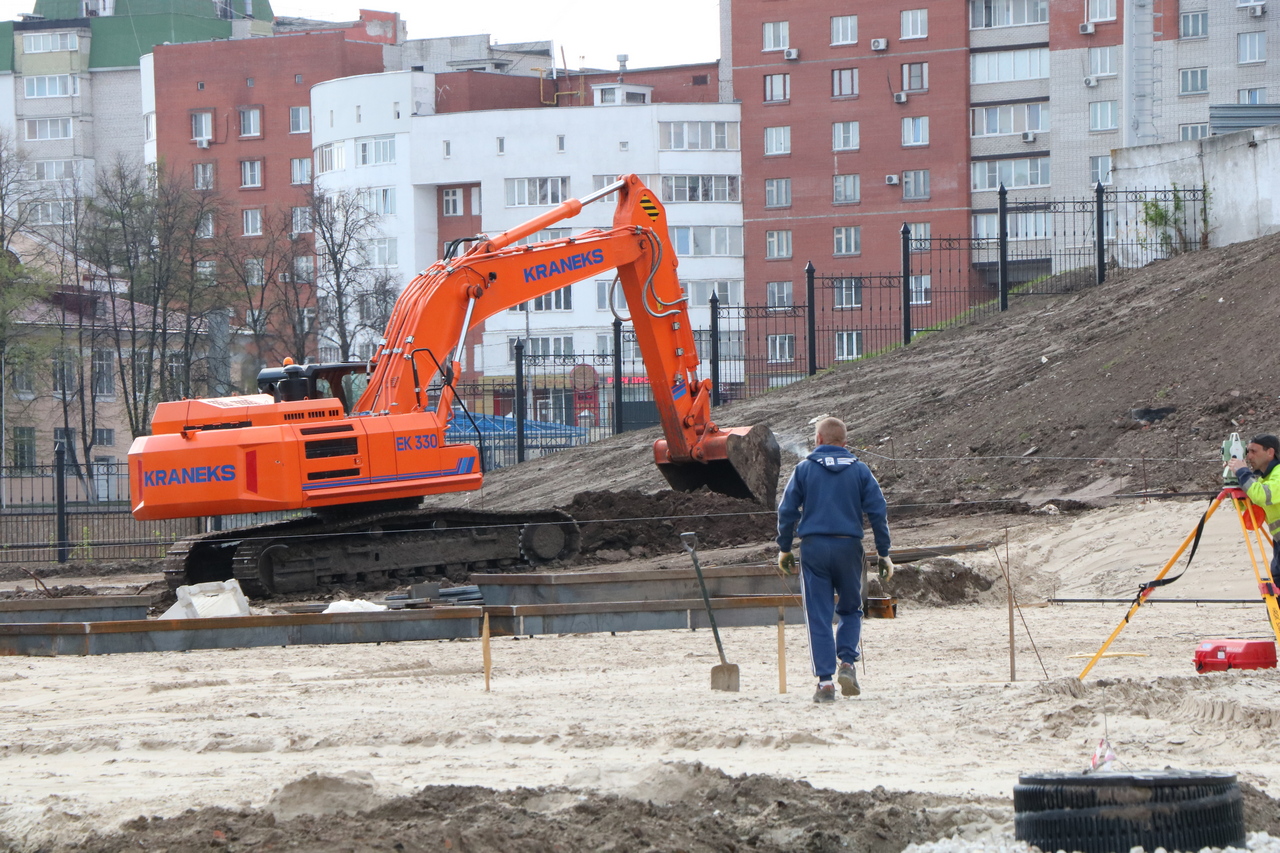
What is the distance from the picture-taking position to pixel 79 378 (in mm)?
46312

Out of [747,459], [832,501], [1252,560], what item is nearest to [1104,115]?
[747,459]

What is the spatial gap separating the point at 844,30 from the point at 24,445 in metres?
37.8

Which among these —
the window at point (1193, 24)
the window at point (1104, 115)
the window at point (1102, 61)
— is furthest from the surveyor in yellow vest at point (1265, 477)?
the window at point (1193, 24)

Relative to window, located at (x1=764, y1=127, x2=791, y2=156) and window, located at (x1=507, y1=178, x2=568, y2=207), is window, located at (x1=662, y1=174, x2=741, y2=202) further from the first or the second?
window, located at (x1=507, y1=178, x2=568, y2=207)

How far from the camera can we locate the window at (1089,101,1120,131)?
61969 mm

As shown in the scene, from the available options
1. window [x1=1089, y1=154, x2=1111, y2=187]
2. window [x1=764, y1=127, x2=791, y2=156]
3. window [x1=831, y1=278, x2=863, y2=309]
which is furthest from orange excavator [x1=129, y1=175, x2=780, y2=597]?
window [x1=764, y1=127, x2=791, y2=156]

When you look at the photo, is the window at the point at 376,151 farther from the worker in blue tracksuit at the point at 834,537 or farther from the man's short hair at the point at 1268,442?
the man's short hair at the point at 1268,442

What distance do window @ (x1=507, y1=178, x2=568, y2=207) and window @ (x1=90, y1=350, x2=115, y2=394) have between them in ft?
74.5

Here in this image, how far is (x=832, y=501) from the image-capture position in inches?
339

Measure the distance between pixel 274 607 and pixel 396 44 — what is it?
6810 cm

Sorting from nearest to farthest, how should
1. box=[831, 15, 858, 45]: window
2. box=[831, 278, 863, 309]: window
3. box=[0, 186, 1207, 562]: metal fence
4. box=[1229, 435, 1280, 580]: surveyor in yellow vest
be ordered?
box=[1229, 435, 1280, 580]: surveyor in yellow vest, box=[0, 186, 1207, 562]: metal fence, box=[831, 278, 863, 309]: window, box=[831, 15, 858, 45]: window

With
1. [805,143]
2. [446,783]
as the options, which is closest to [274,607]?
[446,783]

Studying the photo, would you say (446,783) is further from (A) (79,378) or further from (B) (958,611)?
(A) (79,378)

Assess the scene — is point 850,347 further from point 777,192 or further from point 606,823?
point 606,823
